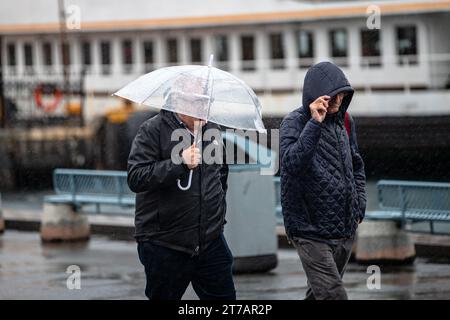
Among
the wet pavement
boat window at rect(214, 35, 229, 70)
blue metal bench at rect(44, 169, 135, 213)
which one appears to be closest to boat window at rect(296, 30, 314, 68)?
boat window at rect(214, 35, 229, 70)

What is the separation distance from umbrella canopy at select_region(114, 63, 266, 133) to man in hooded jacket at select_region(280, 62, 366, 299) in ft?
1.38

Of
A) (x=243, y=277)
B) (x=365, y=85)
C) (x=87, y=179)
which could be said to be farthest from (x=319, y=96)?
(x=365, y=85)

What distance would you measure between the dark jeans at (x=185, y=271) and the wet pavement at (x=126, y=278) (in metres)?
3.69

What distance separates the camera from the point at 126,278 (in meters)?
13.1

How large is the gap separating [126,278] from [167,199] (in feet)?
18.8

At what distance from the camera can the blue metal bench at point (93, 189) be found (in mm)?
17250

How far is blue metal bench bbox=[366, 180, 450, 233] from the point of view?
1333cm

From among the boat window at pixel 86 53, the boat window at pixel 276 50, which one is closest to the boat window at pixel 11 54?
the boat window at pixel 86 53

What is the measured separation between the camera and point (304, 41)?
1709 inches

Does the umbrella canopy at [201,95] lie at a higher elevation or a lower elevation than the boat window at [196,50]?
lower

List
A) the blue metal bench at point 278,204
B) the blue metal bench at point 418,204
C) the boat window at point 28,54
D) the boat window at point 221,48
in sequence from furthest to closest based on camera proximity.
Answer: the boat window at point 28,54
the boat window at point 221,48
the blue metal bench at point 278,204
the blue metal bench at point 418,204

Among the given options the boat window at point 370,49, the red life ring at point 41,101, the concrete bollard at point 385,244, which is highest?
the boat window at point 370,49

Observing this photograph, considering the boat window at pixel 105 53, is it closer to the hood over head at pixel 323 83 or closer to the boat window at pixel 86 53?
the boat window at pixel 86 53
